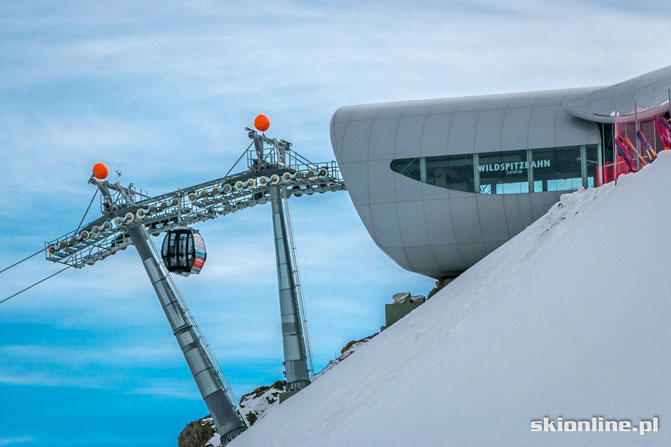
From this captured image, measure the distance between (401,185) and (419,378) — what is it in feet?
50.0

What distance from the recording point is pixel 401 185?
42.2 meters

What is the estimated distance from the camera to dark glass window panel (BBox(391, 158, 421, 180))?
42.1m

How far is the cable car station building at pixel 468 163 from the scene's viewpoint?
4100 cm

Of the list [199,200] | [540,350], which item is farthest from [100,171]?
[540,350]

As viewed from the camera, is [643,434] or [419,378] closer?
[643,434]

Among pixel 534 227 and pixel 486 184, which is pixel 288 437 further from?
pixel 486 184

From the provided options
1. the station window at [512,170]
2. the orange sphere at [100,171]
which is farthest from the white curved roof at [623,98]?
the orange sphere at [100,171]

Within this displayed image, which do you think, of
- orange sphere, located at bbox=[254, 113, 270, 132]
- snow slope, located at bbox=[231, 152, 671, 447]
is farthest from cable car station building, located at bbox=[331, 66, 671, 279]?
snow slope, located at bbox=[231, 152, 671, 447]

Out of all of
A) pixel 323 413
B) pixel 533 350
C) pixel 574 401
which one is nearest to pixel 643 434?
pixel 574 401

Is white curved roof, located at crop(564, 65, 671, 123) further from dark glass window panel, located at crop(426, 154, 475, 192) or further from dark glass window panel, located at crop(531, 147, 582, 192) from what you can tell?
dark glass window panel, located at crop(426, 154, 475, 192)

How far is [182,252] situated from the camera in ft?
142

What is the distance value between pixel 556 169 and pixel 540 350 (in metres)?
17.9

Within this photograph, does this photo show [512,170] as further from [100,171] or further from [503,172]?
[100,171]

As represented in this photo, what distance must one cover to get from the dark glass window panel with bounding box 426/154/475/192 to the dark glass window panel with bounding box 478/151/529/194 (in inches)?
19.5
